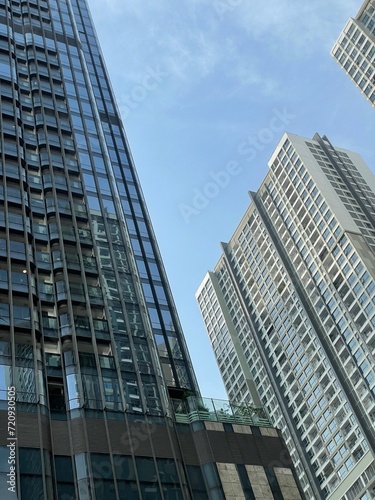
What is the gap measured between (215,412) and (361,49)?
105104 millimetres

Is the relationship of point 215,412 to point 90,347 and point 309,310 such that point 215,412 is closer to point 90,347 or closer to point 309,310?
point 90,347

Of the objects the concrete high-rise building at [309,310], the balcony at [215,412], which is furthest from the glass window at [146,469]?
the concrete high-rise building at [309,310]

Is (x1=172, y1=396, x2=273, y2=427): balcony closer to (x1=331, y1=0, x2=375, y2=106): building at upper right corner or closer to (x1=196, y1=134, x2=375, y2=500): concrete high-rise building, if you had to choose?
(x1=196, y1=134, x2=375, y2=500): concrete high-rise building

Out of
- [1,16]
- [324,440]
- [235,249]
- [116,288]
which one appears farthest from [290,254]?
[116,288]

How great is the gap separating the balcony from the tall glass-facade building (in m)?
0.08

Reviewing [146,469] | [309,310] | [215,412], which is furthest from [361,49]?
[146,469]

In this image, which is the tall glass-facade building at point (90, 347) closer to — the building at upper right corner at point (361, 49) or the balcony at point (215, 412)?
the balcony at point (215, 412)

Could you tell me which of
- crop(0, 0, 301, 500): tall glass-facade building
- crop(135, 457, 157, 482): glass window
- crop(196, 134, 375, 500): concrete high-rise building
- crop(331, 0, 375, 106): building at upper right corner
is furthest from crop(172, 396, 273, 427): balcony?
crop(331, 0, 375, 106): building at upper right corner

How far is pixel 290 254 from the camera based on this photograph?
11544 centimetres

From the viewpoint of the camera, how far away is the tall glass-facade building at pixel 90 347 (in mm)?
34500

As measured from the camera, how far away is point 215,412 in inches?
1610

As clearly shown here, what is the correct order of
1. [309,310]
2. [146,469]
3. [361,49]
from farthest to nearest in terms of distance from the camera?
[361,49] → [309,310] → [146,469]

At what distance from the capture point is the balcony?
40312 millimetres

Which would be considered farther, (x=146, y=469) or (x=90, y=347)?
(x=90, y=347)
